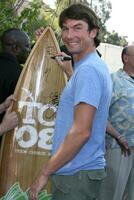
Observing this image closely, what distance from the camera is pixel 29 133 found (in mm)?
3824

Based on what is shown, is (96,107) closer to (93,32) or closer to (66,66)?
(93,32)

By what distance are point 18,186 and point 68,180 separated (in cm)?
146

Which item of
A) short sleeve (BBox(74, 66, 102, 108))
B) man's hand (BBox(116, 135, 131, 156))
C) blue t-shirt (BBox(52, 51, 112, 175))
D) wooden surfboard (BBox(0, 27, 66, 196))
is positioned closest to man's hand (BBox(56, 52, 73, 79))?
wooden surfboard (BBox(0, 27, 66, 196))

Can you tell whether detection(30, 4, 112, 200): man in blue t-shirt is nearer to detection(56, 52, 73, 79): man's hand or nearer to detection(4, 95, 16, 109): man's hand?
detection(56, 52, 73, 79): man's hand

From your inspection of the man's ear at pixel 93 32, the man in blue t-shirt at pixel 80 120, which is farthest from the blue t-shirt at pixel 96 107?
the man's ear at pixel 93 32

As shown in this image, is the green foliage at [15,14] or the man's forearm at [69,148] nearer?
the man's forearm at [69,148]

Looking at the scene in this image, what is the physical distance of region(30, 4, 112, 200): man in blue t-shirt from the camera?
221 cm

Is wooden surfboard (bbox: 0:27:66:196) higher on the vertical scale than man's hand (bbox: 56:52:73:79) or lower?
lower

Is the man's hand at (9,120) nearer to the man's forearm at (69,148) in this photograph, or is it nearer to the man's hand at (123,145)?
the man's hand at (123,145)

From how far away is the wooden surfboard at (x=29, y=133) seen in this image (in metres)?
3.81

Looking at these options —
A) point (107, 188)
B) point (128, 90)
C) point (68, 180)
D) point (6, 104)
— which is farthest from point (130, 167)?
point (68, 180)

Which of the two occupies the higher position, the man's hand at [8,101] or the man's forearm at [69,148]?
the man's hand at [8,101]

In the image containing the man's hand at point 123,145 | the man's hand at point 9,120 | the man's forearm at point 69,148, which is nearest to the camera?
the man's forearm at point 69,148

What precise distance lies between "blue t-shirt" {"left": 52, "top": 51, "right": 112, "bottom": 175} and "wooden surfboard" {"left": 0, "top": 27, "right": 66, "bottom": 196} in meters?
1.37
